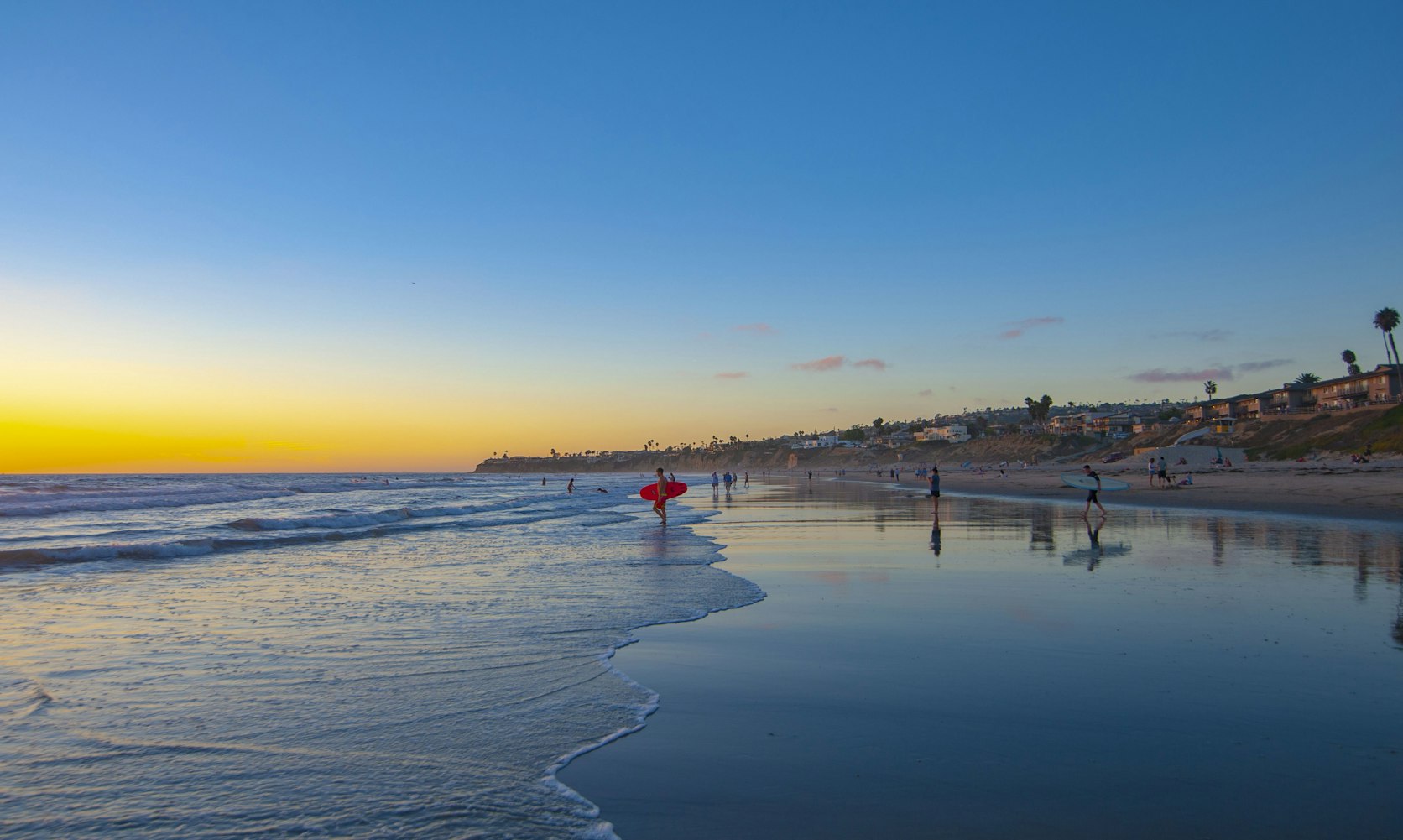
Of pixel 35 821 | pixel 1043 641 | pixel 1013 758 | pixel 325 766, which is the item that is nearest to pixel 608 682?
pixel 325 766

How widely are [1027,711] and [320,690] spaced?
18.9 ft

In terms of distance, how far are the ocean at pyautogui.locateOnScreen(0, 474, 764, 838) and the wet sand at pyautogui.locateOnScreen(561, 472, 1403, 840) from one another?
2.18ft

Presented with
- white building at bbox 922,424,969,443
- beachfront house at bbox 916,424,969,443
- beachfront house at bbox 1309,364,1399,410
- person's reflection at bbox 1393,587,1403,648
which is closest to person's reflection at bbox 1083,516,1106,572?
person's reflection at bbox 1393,587,1403,648

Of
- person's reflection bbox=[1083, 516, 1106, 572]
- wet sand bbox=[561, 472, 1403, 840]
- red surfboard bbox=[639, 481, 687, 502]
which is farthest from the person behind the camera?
red surfboard bbox=[639, 481, 687, 502]

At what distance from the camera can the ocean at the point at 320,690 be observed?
426 centimetres

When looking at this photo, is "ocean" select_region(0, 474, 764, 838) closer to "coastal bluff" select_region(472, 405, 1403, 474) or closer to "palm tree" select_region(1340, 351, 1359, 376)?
"coastal bluff" select_region(472, 405, 1403, 474)

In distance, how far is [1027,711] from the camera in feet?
18.6

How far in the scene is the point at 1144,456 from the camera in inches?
3046

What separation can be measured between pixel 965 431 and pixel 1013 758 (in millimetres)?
170443

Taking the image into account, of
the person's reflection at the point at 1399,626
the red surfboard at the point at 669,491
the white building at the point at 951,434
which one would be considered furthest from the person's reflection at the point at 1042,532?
the white building at the point at 951,434

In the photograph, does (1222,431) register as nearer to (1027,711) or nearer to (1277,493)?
(1277,493)

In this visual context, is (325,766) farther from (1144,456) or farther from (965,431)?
(965,431)

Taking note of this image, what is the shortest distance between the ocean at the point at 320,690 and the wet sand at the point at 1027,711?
0.66 m

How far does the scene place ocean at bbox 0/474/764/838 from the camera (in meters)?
4.26
